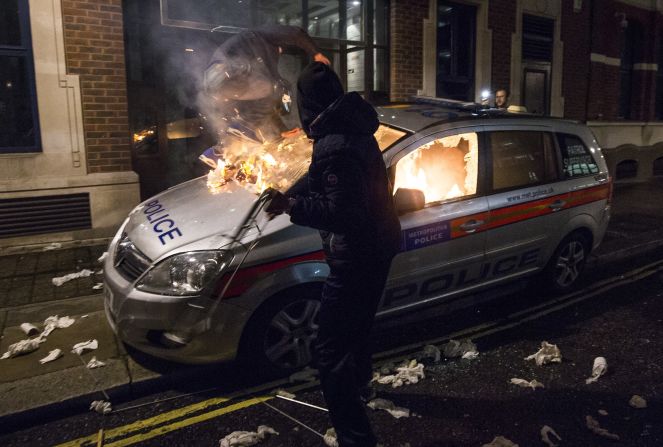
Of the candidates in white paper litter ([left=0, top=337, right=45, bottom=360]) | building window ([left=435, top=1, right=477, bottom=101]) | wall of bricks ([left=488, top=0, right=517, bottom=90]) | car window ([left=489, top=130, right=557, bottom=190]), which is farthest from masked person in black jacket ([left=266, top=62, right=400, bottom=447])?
wall of bricks ([left=488, top=0, right=517, bottom=90])

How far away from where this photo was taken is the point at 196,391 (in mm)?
3594

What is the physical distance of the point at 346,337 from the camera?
2752mm

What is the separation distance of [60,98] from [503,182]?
570 cm

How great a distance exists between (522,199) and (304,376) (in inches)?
95.3

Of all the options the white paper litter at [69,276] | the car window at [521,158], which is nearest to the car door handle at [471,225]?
the car window at [521,158]

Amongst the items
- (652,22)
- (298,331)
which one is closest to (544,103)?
(652,22)

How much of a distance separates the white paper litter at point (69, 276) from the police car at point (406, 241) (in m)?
1.83

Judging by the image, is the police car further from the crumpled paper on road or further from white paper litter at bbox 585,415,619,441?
white paper litter at bbox 585,415,619,441

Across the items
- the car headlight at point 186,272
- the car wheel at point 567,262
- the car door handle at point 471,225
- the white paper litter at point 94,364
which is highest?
the car door handle at point 471,225

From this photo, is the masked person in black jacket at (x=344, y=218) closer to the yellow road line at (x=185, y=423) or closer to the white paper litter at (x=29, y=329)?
the yellow road line at (x=185, y=423)

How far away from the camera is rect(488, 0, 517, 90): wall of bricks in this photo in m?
11.3

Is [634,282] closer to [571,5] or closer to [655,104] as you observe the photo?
[571,5]

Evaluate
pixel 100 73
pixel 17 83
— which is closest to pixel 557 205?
pixel 100 73

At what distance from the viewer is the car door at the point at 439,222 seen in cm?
390
